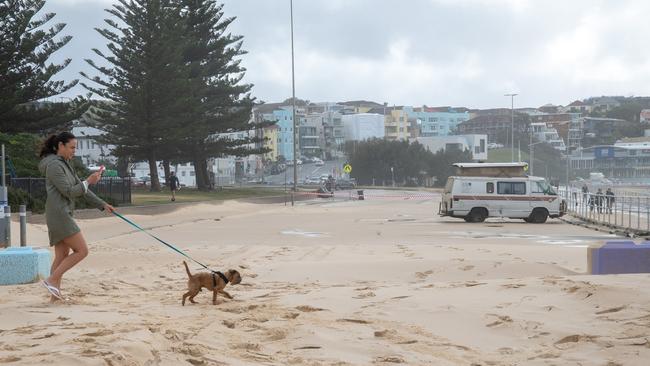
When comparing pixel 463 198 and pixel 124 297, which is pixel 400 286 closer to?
pixel 124 297

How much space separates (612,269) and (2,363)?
745 cm

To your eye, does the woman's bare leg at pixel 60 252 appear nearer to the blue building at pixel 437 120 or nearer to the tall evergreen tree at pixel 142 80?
the tall evergreen tree at pixel 142 80

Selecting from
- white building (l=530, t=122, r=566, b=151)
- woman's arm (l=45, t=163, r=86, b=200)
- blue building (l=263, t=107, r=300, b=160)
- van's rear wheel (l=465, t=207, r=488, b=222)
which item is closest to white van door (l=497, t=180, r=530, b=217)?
van's rear wheel (l=465, t=207, r=488, b=222)

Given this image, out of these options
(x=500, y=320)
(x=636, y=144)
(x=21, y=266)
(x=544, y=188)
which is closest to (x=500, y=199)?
(x=544, y=188)

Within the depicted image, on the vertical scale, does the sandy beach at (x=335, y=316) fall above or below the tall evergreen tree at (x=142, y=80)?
below

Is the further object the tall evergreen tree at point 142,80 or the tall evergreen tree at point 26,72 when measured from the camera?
the tall evergreen tree at point 142,80

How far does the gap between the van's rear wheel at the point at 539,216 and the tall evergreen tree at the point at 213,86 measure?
2629 cm

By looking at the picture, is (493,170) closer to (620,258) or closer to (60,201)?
(620,258)

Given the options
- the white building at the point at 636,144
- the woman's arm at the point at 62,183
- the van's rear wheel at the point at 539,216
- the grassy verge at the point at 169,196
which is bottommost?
the van's rear wheel at the point at 539,216

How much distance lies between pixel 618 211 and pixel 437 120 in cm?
16589

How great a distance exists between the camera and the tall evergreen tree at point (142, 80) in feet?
147

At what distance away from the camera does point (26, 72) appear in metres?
36.8

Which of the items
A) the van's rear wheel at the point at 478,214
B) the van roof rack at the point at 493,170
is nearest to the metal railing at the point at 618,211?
the van roof rack at the point at 493,170

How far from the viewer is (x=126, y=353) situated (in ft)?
15.4
